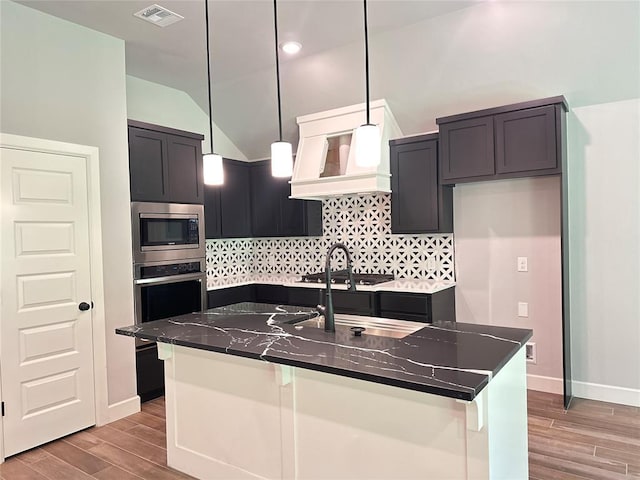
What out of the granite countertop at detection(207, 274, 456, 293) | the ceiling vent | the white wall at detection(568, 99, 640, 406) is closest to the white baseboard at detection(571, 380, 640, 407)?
the white wall at detection(568, 99, 640, 406)

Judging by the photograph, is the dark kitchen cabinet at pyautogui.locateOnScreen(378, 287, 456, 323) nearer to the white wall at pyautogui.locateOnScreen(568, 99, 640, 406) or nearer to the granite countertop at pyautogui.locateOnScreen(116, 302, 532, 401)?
the white wall at pyautogui.locateOnScreen(568, 99, 640, 406)

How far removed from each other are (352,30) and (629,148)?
235 cm

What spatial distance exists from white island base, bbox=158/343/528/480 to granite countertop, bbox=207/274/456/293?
6.14 ft

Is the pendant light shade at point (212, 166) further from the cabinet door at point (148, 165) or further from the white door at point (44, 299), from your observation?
the cabinet door at point (148, 165)

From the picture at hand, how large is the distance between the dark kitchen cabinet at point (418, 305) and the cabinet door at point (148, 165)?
223 centimetres

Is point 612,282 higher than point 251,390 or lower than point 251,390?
higher

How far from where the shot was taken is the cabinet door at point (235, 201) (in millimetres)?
5133

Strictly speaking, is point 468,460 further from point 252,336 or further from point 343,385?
point 252,336

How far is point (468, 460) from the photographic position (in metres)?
1.75

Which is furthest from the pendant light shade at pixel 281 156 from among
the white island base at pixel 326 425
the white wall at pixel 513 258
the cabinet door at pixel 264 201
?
the cabinet door at pixel 264 201

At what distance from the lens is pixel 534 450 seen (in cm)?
291

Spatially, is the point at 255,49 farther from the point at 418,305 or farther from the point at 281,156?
the point at 418,305

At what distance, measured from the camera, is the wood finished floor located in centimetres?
Answer: 271

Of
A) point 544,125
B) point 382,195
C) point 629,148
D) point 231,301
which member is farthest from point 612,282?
point 231,301
